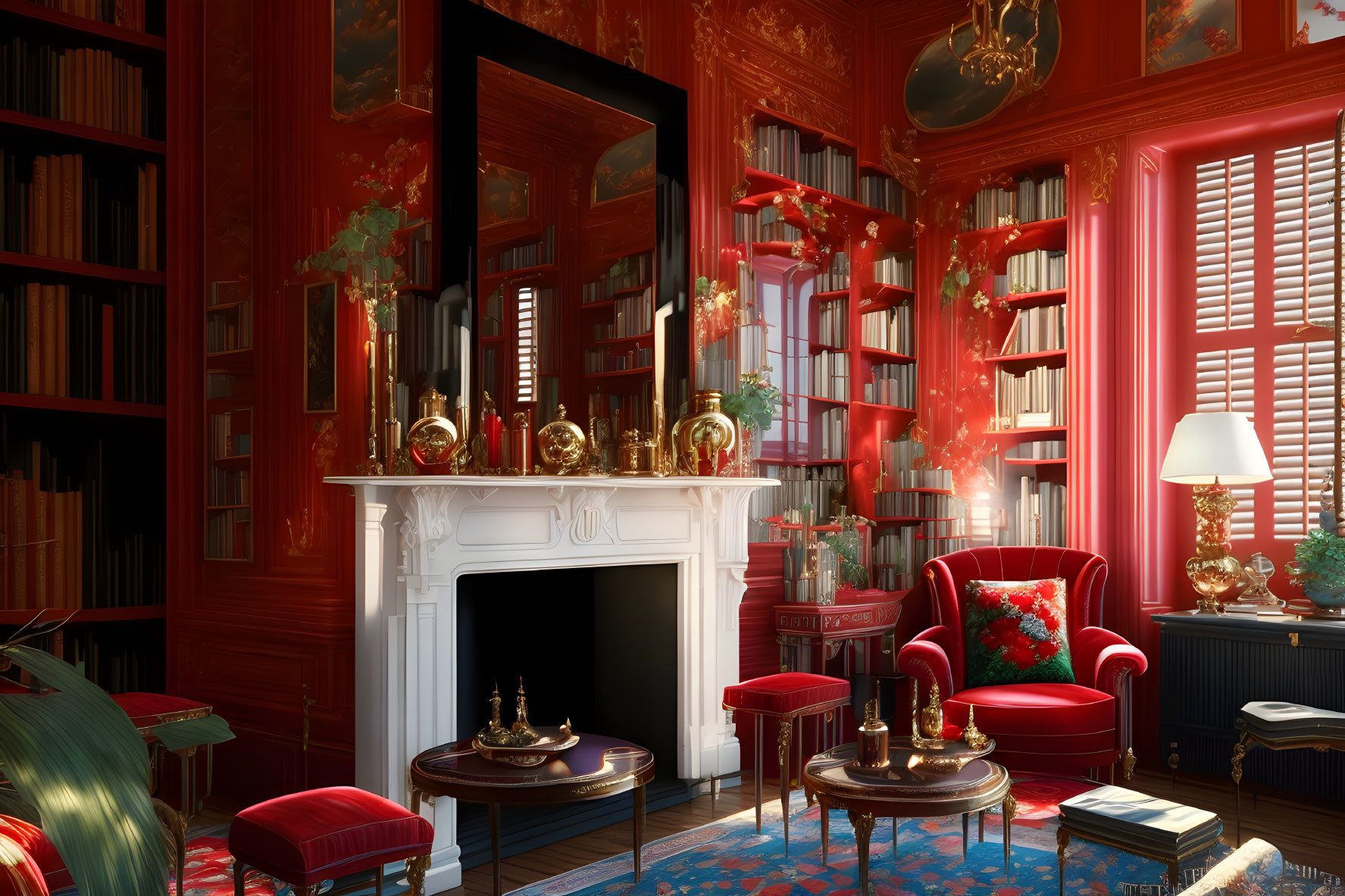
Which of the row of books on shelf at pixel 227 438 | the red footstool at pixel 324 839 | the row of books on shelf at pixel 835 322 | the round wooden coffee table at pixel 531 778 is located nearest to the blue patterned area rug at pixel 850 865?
the round wooden coffee table at pixel 531 778

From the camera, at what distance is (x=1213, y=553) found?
5164mm

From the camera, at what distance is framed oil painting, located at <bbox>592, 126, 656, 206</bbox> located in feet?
15.6

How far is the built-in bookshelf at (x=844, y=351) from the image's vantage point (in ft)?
18.6

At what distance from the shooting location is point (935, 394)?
251 inches

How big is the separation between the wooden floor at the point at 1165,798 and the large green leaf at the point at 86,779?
3402 millimetres

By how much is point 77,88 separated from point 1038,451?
4991 millimetres

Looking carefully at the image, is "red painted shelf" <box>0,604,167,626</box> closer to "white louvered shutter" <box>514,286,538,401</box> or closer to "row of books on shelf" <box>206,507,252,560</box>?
"row of books on shelf" <box>206,507,252,560</box>

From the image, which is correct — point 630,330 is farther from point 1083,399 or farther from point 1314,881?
point 1314,881

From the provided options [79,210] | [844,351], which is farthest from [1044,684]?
Answer: [79,210]

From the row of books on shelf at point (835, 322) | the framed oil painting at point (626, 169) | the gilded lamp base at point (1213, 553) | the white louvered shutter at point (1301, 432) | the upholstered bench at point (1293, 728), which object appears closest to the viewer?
the upholstered bench at point (1293, 728)

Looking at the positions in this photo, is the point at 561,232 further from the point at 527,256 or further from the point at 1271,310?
the point at 1271,310

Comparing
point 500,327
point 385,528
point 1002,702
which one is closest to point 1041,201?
point 1002,702

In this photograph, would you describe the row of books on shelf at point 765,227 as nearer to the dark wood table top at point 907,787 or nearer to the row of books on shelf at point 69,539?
the dark wood table top at point 907,787

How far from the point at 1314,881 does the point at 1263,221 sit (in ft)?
11.0
